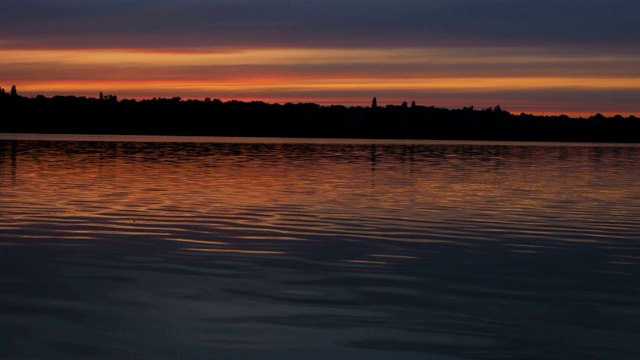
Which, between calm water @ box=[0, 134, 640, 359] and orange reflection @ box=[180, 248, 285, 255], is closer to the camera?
calm water @ box=[0, 134, 640, 359]

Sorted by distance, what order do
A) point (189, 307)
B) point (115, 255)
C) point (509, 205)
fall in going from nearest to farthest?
point (189, 307) → point (115, 255) → point (509, 205)

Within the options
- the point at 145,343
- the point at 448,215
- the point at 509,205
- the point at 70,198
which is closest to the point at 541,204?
the point at 509,205

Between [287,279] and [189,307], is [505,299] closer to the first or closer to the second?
[287,279]

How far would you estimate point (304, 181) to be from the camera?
52188 mm

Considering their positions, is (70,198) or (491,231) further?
(70,198)

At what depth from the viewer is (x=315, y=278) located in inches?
753

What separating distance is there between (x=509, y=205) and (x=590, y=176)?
27.6 metres

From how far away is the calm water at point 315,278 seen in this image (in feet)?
44.5

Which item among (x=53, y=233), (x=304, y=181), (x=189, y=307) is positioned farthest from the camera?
(x=304, y=181)

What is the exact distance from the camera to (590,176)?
63281 millimetres

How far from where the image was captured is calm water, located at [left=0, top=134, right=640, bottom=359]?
13578 millimetres

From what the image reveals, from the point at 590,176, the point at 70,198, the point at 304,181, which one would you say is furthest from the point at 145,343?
the point at 590,176

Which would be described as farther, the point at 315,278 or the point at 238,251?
the point at 238,251

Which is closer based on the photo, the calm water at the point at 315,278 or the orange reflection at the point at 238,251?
the calm water at the point at 315,278
